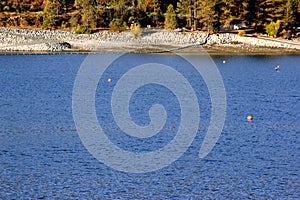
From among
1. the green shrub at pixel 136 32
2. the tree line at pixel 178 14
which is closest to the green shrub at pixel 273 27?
the tree line at pixel 178 14

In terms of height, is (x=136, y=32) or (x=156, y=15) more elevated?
(x=156, y=15)

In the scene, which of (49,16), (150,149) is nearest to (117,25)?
(49,16)

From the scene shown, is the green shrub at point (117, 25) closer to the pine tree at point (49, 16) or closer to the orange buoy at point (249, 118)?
the pine tree at point (49, 16)

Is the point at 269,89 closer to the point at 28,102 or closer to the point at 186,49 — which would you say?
the point at 28,102

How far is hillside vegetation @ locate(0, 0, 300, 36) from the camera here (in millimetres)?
99188

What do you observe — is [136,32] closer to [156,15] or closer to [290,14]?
[156,15]

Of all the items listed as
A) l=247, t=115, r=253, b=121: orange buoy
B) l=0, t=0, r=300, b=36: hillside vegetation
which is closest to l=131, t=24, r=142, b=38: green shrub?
l=0, t=0, r=300, b=36: hillside vegetation

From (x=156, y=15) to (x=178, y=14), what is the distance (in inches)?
185

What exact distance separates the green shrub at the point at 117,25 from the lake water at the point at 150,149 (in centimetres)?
4086

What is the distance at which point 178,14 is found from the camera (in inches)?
4102

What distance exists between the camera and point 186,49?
295 ft

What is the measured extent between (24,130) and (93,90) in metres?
18.6

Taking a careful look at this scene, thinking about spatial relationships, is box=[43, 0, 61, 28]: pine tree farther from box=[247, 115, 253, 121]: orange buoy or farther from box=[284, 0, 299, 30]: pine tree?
box=[247, 115, 253, 121]: orange buoy

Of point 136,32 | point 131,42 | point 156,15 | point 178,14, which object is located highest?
point 178,14
